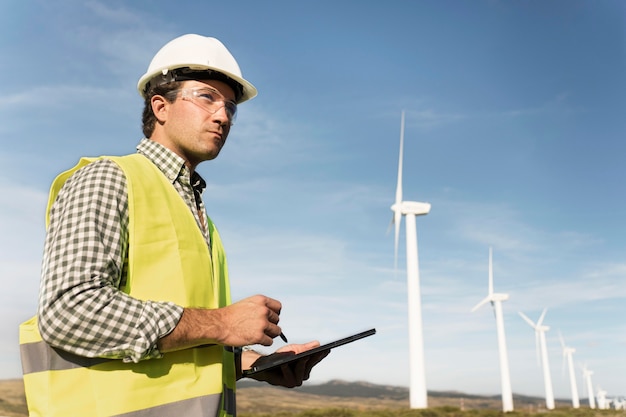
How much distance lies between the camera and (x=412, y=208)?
4416cm

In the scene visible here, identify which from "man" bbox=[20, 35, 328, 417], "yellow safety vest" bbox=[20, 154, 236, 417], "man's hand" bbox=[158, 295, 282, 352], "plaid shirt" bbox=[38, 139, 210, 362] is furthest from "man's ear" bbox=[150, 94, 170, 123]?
"man's hand" bbox=[158, 295, 282, 352]

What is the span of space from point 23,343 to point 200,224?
1.07 metres

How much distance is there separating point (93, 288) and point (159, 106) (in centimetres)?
142

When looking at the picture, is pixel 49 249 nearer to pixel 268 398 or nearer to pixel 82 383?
pixel 82 383

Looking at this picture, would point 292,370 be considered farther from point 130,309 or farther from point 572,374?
point 572,374

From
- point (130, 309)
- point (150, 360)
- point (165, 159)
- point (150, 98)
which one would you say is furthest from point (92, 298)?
point (150, 98)

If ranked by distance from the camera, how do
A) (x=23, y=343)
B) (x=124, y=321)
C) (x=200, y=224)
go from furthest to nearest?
(x=200, y=224) < (x=23, y=343) < (x=124, y=321)

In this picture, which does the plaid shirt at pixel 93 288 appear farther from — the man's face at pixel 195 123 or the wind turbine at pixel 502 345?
the wind turbine at pixel 502 345

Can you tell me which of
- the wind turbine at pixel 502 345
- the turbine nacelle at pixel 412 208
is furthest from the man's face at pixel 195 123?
the wind turbine at pixel 502 345

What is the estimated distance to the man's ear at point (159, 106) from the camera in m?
3.68

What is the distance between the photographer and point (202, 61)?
3.65 meters

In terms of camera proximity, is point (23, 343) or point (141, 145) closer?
point (23, 343)

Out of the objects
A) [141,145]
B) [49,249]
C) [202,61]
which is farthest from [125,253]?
[202,61]

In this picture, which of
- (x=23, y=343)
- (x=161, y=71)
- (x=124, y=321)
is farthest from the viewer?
(x=161, y=71)
